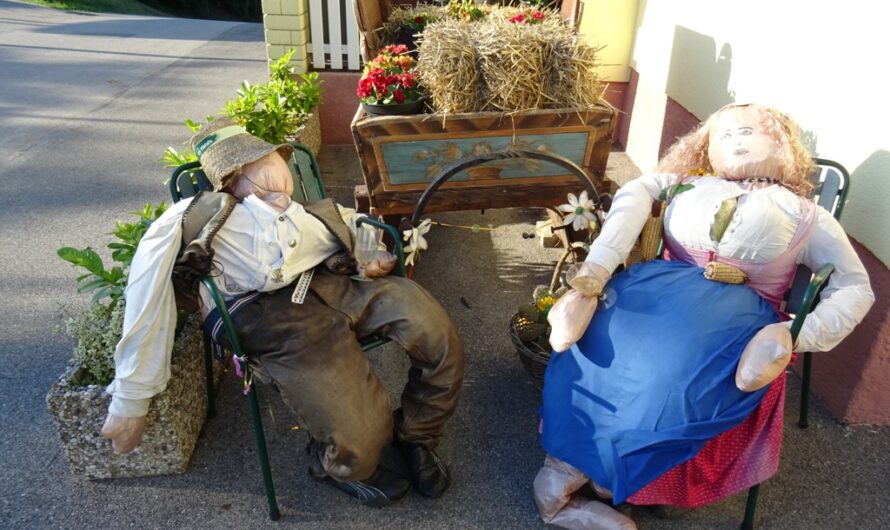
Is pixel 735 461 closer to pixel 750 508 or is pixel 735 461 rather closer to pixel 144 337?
pixel 750 508

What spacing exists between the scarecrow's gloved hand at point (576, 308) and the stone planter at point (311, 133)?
10.8ft

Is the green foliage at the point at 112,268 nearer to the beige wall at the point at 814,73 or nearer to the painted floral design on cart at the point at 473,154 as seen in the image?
the painted floral design on cart at the point at 473,154

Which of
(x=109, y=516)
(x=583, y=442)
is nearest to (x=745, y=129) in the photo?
(x=583, y=442)

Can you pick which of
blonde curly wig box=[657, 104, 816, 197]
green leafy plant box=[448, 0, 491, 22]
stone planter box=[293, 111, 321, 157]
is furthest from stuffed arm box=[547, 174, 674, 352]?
stone planter box=[293, 111, 321, 157]

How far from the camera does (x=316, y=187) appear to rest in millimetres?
3137

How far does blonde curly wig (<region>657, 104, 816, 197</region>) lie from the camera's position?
2.45 metres

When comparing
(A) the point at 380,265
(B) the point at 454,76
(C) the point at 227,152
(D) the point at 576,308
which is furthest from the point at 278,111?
(D) the point at 576,308

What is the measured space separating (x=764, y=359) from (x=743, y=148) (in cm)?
83

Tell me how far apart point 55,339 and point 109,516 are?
4.46 ft

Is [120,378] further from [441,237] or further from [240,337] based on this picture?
[441,237]

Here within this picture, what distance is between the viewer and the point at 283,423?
294 cm

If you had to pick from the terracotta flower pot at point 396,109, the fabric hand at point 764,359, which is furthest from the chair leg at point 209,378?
the fabric hand at point 764,359

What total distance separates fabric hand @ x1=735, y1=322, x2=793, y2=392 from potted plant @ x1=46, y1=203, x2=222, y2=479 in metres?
1.98

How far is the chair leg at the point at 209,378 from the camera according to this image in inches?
110
